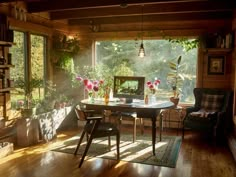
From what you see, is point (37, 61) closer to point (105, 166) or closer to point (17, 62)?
point (17, 62)

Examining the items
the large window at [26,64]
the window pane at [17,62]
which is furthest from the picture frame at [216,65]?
the window pane at [17,62]

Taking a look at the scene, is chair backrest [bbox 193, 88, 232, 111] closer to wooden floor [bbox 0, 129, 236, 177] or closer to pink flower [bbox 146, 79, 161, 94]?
wooden floor [bbox 0, 129, 236, 177]

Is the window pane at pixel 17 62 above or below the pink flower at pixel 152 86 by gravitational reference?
above

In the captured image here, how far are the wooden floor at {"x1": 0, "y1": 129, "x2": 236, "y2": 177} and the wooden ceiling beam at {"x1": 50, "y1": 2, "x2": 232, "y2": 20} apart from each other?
2.41 m

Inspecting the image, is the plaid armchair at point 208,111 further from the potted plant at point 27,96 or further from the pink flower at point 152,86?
the potted plant at point 27,96

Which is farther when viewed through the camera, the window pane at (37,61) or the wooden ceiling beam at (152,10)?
the window pane at (37,61)

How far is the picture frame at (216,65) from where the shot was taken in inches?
201

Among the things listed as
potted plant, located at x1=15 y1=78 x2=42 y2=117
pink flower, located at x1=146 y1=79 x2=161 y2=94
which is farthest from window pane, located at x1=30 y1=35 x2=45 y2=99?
pink flower, located at x1=146 y1=79 x2=161 y2=94

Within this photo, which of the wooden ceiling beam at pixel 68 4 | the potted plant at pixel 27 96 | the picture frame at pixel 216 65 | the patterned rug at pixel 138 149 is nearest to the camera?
the patterned rug at pixel 138 149

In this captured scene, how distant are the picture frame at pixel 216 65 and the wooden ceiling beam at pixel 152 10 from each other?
35.5 inches

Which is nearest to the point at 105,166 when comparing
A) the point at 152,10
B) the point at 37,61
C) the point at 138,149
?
the point at 138,149

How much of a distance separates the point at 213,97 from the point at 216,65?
690mm

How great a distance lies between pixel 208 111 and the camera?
4801 mm

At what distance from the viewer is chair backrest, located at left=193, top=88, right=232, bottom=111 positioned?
4.75 metres
